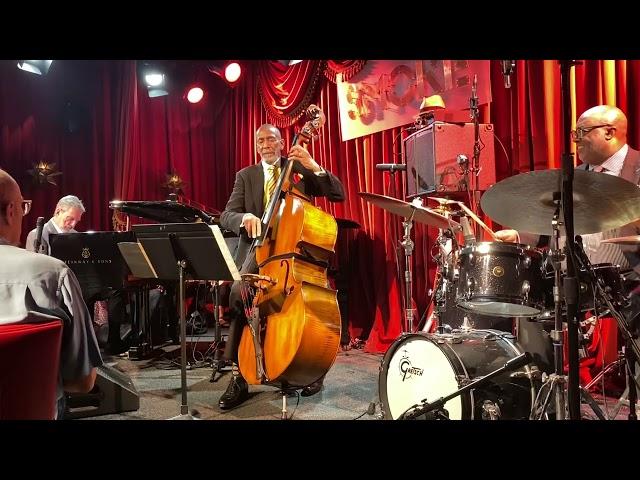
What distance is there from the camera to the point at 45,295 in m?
1.59

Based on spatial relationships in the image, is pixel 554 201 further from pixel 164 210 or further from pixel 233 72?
pixel 233 72

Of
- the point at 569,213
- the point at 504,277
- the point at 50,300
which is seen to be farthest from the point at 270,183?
the point at 50,300

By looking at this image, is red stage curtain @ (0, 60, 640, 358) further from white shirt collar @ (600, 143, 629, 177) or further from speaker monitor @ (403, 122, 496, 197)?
white shirt collar @ (600, 143, 629, 177)

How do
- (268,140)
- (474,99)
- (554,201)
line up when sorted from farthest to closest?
(474,99), (268,140), (554,201)

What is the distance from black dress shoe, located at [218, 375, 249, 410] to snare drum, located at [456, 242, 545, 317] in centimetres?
168

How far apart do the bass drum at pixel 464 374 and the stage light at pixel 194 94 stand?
20.4ft

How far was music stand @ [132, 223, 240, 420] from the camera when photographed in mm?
2811

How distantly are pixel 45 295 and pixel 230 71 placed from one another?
21.2 ft

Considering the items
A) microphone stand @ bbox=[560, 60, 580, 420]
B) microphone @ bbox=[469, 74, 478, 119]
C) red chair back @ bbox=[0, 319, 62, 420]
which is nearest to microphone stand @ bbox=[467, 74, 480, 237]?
microphone @ bbox=[469, 74, 478, 119]

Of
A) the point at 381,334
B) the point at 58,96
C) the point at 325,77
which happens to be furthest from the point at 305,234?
the point at 58,96

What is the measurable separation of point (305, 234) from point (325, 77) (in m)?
3.72

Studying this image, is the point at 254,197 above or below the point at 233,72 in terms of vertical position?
below

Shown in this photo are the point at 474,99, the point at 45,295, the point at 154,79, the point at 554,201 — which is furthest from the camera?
the point at 154,79
